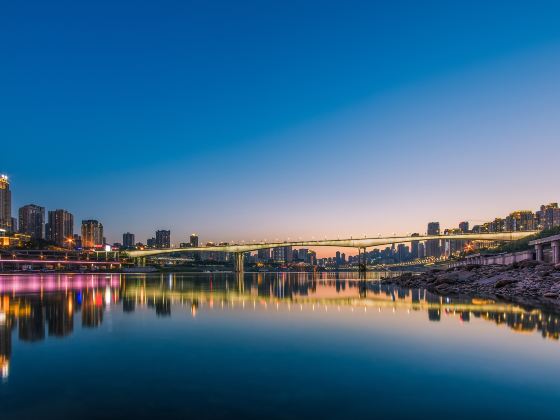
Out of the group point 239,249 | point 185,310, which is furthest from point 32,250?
point 185,310

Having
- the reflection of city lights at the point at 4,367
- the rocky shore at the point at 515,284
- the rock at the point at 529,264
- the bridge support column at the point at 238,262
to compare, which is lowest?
the bridge support column at the point at 238,262

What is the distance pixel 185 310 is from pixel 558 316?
17.7 metres

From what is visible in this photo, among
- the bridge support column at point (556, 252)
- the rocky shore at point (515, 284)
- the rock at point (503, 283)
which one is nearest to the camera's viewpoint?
the rocky shore at point (515, 284)

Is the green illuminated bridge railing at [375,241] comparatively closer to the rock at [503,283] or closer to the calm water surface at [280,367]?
the rock at [503,283]

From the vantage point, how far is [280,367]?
10.4m

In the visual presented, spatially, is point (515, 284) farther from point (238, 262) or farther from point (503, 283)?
point (238, 262)

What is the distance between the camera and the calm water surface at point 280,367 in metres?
7.39

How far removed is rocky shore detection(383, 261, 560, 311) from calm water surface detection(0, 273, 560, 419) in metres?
8.39

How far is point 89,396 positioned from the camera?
26.0 feet

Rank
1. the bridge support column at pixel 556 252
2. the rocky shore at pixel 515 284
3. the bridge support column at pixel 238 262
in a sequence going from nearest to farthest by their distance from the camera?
the rocky shore at pixel 515 284 < the bridge support column at pixel 556 252 < the bridge support column at pixel 238 262

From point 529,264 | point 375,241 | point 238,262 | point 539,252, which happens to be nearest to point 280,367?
point 529,264

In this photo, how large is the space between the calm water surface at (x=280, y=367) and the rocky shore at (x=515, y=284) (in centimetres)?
839

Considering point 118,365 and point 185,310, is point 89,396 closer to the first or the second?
point 118,365

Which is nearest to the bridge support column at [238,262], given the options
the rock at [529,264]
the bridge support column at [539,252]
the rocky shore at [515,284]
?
the rocky shore at [515,284]
